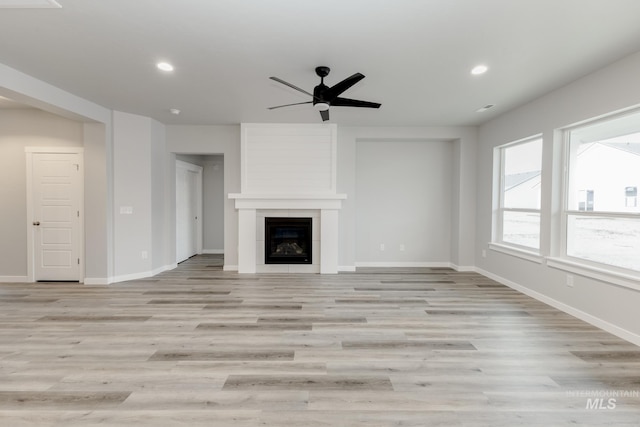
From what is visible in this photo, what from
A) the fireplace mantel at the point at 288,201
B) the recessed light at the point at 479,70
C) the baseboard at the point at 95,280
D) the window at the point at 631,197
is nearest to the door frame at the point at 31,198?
the baseboard at the point at 95,280

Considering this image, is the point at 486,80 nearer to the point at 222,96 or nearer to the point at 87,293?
the point at 222,96

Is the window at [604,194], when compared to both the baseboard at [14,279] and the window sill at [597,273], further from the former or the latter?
the baseboard at [14,279]

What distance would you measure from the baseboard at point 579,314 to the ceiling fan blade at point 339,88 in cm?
348

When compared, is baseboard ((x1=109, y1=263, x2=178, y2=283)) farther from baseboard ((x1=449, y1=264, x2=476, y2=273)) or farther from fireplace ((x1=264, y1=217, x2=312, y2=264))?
Answer: baseboard ((x1=449, y1=264, x2=476, y2=273))

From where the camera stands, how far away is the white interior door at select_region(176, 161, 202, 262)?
6453mm

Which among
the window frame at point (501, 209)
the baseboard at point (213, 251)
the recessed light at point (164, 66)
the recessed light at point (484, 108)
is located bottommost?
the baseboard at point (213, 251)

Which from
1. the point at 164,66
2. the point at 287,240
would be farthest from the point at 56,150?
the point at 287,240

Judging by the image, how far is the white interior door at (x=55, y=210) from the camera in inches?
186

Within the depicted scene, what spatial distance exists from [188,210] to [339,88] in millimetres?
5194

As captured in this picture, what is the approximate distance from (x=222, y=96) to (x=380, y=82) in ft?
6.87

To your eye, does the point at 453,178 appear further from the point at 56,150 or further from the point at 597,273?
the point at 56,150

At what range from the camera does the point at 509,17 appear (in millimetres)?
2295

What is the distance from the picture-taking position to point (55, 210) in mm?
4746

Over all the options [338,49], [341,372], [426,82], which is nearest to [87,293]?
[341,372]
